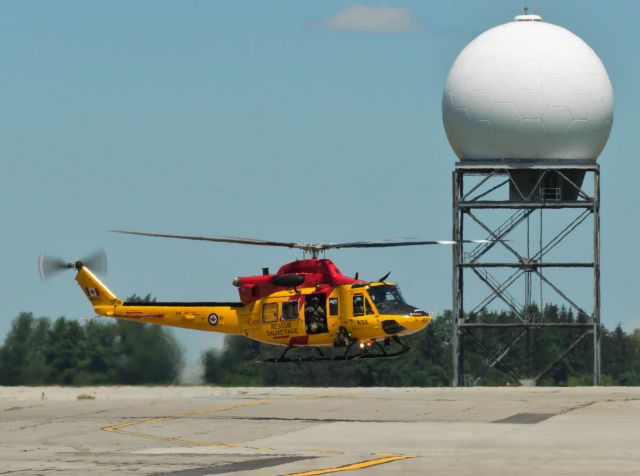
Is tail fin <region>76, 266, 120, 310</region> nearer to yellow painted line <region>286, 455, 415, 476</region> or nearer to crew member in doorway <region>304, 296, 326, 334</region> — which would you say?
crew member in doorway <region>304, 296, 326, 334</region>

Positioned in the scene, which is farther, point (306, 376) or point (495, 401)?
point (306, 376)

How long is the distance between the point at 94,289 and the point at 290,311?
9.35 meters

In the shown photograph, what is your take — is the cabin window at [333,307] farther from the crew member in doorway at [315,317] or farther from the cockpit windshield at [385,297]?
the cockpit windshield at [385,297]

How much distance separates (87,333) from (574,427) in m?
27.3

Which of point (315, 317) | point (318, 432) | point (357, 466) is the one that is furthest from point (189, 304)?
point (357, 466)

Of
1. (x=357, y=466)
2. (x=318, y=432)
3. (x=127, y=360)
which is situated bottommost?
(x=357, y=466)

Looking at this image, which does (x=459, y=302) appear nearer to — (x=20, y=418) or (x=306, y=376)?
(x=306, y=376)

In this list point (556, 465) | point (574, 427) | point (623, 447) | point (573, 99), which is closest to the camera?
point (556, 465)

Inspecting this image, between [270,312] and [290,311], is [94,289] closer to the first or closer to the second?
[270,312]

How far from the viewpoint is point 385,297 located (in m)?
58.4

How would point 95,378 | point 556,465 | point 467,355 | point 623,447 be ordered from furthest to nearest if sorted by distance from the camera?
point 467,355 < point 95,378 < point 623,447 < point 556,465

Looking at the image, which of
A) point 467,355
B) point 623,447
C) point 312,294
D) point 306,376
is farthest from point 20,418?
point 467,355

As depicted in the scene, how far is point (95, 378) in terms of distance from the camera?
238ft

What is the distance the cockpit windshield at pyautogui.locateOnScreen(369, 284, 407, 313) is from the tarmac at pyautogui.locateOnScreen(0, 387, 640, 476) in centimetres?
339
